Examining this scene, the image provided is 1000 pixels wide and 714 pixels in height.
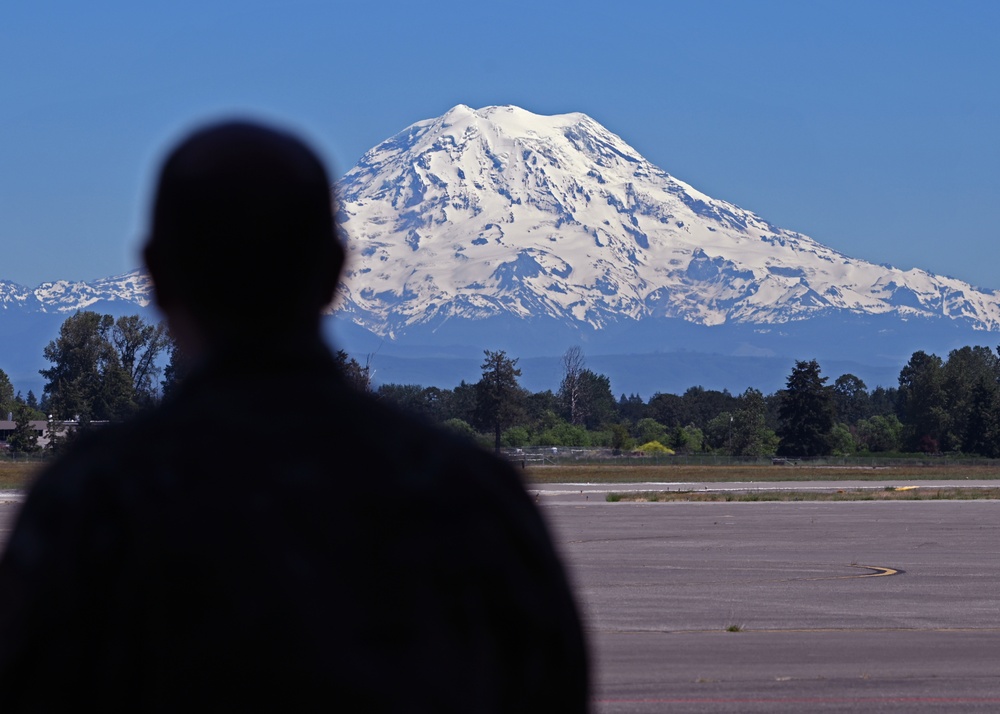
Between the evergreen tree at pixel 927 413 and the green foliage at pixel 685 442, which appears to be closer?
the green foliage at pixel 685 442

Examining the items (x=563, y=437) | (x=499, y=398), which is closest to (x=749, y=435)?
(x=563, y=437)

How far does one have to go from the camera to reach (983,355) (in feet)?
573

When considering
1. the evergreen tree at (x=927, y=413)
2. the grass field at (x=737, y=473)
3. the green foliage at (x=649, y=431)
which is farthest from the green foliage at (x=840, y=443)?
the green foliage at (x=649, y=431)

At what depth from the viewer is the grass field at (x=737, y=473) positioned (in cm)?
6862

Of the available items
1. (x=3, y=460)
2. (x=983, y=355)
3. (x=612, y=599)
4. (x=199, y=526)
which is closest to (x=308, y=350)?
(x=199, y=526)

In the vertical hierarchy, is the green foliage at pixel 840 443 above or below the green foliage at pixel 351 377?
below

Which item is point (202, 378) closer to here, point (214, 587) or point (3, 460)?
point (214, 587)

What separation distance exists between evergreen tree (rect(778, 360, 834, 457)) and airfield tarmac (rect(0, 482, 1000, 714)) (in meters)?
79.8

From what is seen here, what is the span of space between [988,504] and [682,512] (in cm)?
1225

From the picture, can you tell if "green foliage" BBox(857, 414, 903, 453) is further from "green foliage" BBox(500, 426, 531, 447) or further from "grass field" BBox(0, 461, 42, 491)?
"grass field" BBox(0, 461, 42, 491)

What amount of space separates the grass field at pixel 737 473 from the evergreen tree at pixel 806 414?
1764 cm

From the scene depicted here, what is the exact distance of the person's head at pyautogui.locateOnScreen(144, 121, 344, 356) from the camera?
204 cm

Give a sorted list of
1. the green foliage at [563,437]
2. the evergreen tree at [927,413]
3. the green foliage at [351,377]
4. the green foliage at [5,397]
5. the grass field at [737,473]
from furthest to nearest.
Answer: the green foliage at [5,397]
the evergreen tree at [927,413]
the green foliage at [563,437]
the grass field at [737,473]
the green foliage at [351,377]

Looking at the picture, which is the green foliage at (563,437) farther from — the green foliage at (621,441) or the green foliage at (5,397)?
the green foliage at (5,397)
